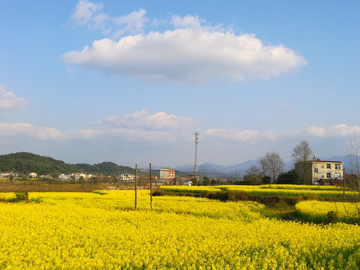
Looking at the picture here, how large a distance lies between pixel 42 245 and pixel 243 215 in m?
11.1

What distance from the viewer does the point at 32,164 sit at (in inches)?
3206

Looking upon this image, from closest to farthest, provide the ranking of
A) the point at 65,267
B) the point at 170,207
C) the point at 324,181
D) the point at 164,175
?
the point at 65,267 → the point at 170,207 → the point at 324,181 → the point at 164,175

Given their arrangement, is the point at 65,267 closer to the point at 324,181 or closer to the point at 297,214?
the point at 297,214

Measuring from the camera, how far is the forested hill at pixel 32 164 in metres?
75.4

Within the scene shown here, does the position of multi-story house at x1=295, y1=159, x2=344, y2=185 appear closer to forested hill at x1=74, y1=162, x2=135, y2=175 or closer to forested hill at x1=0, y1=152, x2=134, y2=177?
forested hill at x1=0, y1=152, x2=134, y2=177

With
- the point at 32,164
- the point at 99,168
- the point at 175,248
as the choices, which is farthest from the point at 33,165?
the point at 175,248

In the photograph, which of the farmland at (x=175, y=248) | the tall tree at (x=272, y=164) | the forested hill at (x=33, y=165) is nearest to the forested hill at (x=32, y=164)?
the forested hill at (x=33, y=165)

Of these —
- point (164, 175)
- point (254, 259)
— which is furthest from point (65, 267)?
point (164, 175)

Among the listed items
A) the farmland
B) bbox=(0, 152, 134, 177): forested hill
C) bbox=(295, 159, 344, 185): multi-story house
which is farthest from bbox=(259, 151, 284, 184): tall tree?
the farmland

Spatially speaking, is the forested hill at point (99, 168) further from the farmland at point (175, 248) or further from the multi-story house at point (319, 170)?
the farmland at point (175, 248)

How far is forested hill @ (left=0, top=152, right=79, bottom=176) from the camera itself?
75.4 metres

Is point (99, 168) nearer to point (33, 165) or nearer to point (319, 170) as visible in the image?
point (33, 165)

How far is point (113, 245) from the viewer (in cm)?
791

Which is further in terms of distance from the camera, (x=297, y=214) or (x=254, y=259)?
(x=297, y=214)
